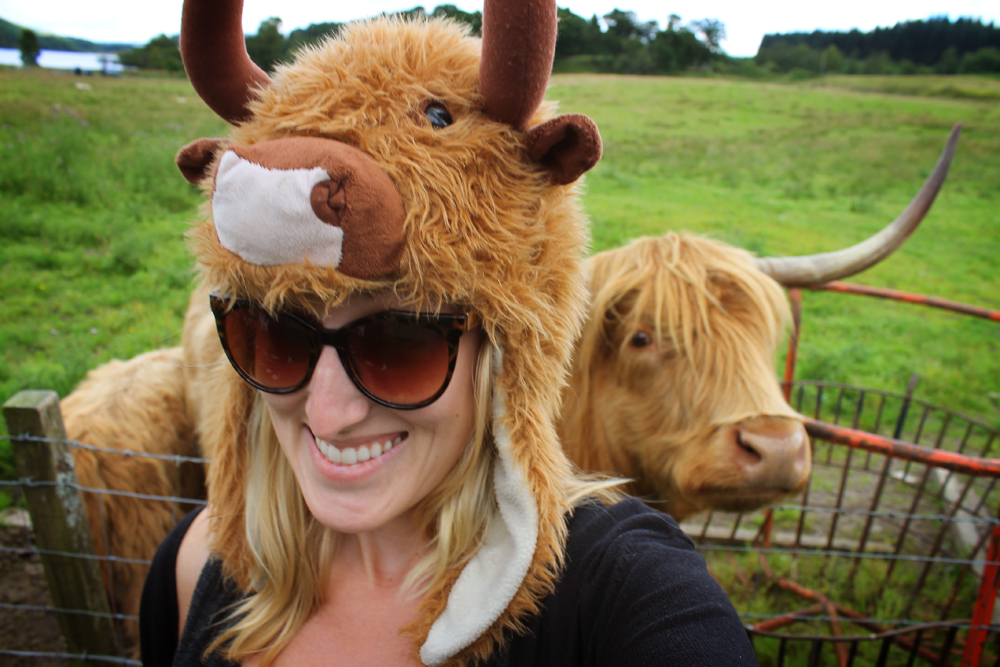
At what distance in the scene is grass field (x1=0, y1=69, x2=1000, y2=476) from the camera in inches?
242

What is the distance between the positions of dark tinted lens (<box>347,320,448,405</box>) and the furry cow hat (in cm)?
7

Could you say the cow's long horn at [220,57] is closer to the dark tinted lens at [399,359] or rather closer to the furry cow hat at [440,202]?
the furry cow hat at [440,202]

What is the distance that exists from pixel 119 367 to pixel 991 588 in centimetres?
465

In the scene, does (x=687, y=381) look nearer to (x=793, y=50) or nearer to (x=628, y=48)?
(x=628, y=48)

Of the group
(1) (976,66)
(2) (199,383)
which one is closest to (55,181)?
(2) (199,383)

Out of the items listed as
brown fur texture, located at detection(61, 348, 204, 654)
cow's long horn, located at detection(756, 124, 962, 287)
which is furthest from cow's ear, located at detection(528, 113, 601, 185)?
brown fur texture, located at detection(61, 348, 204, 654)

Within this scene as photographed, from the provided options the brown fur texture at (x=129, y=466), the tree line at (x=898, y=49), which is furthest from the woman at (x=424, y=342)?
the tree line at (x=898, y=49)

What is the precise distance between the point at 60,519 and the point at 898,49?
31228 millimetres

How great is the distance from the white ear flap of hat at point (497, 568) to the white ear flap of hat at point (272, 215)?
399 mm

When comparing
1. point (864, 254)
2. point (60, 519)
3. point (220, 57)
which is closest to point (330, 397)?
point (220, 57)

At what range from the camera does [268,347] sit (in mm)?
1098

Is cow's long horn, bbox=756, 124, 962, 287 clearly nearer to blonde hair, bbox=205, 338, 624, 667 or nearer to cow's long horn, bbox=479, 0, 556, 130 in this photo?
blonde hair, bbox=205, 338, 624, 667

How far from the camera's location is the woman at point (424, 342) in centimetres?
92

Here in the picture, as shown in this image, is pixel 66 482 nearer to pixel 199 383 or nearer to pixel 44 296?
pixel 199 383
